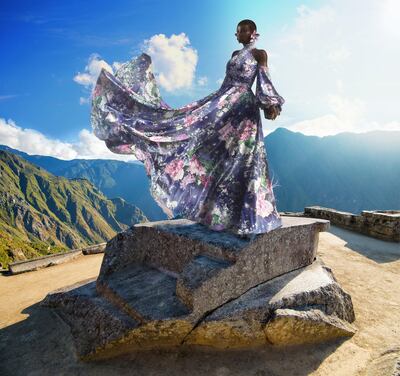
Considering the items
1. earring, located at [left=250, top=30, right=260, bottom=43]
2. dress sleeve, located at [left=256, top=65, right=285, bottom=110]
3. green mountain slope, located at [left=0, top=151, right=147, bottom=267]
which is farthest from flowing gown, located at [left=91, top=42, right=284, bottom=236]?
green mountain slope, located at [left=0, top=151, right=147, bottom=267]

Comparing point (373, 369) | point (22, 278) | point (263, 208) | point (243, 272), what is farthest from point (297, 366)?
point (22, 278)

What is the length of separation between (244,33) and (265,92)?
116 cm

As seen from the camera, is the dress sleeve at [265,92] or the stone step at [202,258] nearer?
the stone step at [202,258]

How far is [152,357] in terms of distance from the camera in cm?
318

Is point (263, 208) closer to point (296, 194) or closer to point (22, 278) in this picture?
point (22, 278)

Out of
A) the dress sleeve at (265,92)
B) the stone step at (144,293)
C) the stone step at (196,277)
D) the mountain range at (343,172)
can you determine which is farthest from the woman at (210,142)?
the mountain range at (343,172)

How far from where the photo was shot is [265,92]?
14.6 feet

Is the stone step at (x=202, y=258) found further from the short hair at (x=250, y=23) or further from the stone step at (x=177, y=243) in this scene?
the short hair at (x=250, y=23)

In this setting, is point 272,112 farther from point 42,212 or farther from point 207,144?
point 42,212

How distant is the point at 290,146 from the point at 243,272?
181m

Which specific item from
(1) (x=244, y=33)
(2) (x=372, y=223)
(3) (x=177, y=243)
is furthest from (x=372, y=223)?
(3) (x=177, y=243)

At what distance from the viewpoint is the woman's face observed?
15.6 feet

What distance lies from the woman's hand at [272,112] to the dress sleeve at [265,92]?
0.15ft

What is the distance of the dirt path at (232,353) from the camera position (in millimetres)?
3002
